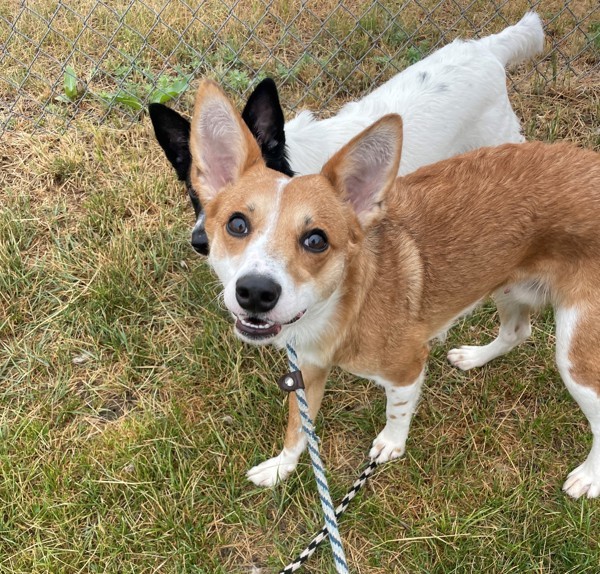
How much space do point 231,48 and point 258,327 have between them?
3.94 metres

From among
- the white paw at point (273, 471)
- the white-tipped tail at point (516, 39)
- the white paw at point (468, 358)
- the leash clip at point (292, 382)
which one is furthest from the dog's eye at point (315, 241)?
the white-tipped tail at point (516, 39)

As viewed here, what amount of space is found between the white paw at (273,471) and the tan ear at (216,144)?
1355 millimetres

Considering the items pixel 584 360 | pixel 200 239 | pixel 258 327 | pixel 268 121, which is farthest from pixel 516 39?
pixel 258 327

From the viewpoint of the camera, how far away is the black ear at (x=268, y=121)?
118 inches

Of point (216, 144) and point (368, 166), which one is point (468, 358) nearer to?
point (368, 166)

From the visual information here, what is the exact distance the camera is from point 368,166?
2.22 m

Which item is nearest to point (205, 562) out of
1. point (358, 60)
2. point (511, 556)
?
point (511, 556)

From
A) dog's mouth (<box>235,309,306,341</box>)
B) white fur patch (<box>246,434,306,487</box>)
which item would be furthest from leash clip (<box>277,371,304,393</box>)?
white fur patch (<box>246,434,306,487</box>)

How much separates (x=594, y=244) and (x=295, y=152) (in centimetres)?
175

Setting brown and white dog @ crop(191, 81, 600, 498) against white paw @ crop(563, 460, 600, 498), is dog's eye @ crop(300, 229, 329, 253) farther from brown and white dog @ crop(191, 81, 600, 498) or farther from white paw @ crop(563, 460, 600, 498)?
white paw @ crop(563, 460, 600, 498)

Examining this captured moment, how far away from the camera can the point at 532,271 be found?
8.70ft

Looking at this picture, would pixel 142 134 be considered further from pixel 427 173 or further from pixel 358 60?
pixel 427 173

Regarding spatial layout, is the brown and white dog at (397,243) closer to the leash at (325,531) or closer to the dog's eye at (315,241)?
the dog's eye at (315,241)

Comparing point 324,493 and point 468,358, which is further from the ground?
point 324,493
